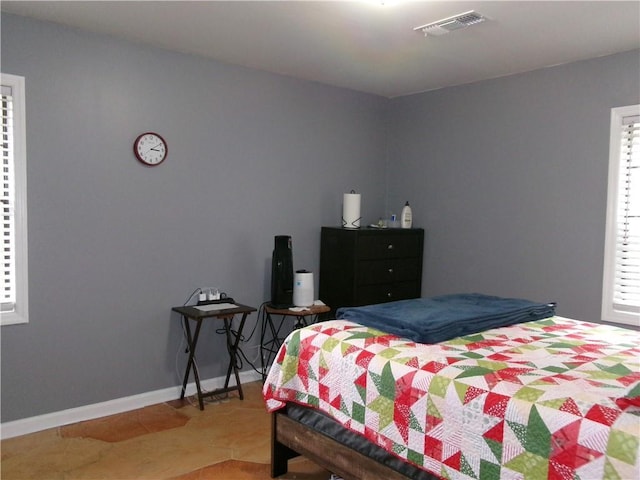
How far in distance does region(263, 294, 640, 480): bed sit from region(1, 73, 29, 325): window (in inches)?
63.3

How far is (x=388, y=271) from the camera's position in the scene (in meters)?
4.30

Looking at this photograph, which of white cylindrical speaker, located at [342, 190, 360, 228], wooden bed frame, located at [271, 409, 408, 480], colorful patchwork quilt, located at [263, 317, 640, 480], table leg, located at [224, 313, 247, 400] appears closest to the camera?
colorful patchwork quilt, located at [263, 317, 640, 480]

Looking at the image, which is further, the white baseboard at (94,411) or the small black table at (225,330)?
the small black table at (225,330)

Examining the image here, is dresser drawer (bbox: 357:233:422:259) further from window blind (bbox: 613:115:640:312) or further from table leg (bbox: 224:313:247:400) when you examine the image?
window blind (bbox: 613:115:640:312)

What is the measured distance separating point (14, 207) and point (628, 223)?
3668 millimetres

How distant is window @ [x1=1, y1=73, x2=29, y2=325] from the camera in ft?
9.82

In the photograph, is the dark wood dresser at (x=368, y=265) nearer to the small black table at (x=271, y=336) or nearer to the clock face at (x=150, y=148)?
the small black table at (x=271, y=336)

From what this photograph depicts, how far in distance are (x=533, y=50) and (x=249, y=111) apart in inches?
76.4

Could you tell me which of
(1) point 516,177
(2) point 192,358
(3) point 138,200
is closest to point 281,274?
(2) point 192,358

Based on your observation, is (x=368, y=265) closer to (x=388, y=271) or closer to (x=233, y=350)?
(x=388, y=271)

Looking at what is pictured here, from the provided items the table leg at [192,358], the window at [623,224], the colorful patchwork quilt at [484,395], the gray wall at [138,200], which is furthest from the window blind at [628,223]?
the table leg at [192,358]

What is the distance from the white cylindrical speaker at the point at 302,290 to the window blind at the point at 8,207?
1.77 metres

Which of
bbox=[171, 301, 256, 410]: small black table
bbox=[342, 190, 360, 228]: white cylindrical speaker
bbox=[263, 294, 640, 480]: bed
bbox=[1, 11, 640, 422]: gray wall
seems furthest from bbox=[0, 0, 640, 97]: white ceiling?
bbox=[171, 301, 256, 410]: small black table

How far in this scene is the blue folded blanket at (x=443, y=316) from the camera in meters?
2.23
